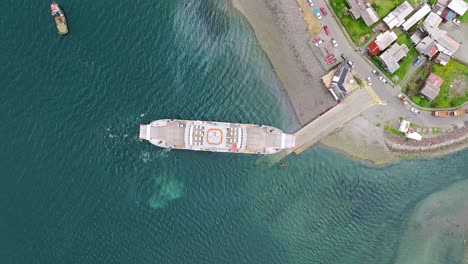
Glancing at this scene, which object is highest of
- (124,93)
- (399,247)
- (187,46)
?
(187,46)

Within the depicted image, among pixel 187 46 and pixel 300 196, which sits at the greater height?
pixel 187 46

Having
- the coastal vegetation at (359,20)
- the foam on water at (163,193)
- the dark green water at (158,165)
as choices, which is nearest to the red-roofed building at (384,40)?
the coastal vegetation at (359,20)

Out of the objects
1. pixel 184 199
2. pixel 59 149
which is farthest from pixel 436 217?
pixel 59 149

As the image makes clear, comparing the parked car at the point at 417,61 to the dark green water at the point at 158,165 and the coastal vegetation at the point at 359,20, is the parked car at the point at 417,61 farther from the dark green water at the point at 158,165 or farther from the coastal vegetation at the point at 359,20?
the dark green water at the point at 158,165

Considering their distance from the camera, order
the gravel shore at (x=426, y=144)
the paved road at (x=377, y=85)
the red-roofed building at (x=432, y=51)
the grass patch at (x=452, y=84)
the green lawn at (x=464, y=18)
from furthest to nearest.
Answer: the gravel shore at (x=426, y=144) → the grass patch at (x=452, y=84) → the green lawn at (x=464, y=18) → the paved road at (x=377, y=85) → the red-roofed building at (x=432, y=51)

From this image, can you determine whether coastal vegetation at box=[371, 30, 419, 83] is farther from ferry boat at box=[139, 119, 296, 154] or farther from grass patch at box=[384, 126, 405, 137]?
ferry boat at box=[139, 119, 296, 154]

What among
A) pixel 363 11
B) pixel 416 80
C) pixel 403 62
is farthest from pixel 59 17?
pixel 416 80

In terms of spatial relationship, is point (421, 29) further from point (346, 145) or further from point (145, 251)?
point (145, 251)
